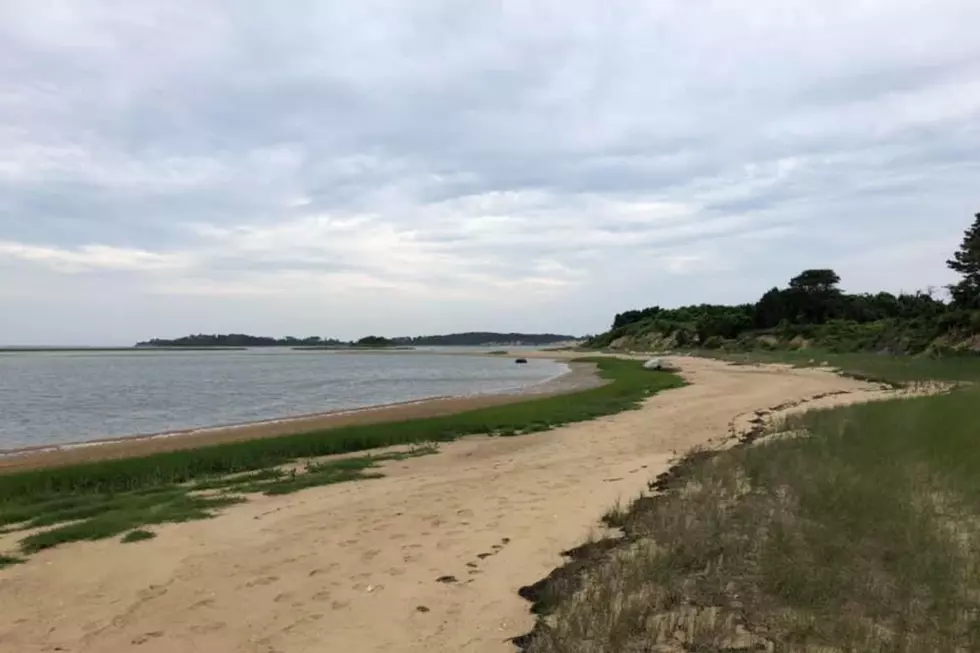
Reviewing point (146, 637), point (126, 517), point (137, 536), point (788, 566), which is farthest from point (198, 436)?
point (788, 566)

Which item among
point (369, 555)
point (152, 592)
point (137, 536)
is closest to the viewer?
point (152, 592)

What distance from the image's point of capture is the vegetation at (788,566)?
518cm

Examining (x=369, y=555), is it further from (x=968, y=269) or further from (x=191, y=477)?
(x=968, y=269)

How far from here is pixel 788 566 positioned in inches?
254

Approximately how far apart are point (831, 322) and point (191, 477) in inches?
3291

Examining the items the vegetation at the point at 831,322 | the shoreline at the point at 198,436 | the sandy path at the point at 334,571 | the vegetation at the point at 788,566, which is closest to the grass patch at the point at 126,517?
the sandy path at the point at 334,571

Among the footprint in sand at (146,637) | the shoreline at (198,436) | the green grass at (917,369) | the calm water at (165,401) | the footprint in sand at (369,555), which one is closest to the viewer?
the footprint in sand at (146,637)

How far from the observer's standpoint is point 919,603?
561 centimetres

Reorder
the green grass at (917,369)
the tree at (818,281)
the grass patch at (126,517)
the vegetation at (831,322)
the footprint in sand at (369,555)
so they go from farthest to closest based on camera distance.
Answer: the tree at (818,281) < the vegetation at (831,322) < the green grass at (917,369) < the grass patch at (126,517) < the footprint in sand at (369,555)

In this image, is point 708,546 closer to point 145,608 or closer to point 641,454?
point 145,608

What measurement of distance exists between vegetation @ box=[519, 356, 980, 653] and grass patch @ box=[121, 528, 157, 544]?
5.29 meters

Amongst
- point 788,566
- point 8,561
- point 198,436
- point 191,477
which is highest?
point 788,566

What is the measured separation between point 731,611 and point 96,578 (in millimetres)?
6274

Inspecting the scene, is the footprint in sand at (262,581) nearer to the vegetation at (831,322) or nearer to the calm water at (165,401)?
the calm water at (165,401)
